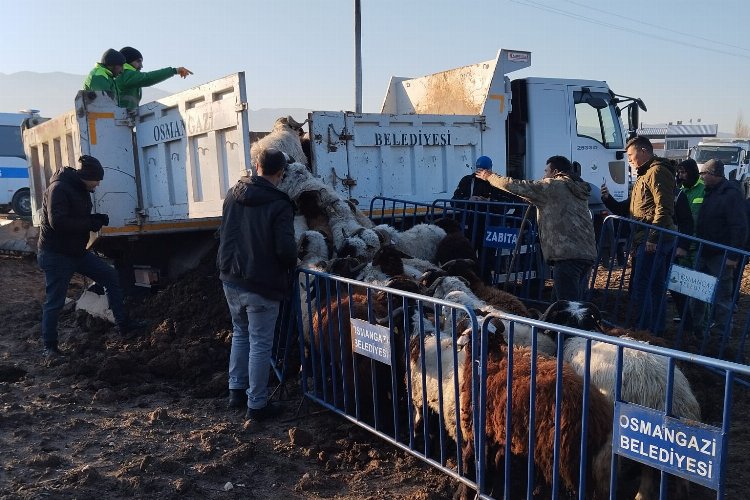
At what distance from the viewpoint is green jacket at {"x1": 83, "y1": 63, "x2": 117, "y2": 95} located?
8148 mm

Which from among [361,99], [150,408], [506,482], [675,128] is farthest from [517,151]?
[675,128]

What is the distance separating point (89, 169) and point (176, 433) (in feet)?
10.7

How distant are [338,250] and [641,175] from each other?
326cm

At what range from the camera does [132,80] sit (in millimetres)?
8203

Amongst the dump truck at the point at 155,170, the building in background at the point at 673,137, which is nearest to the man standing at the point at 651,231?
the dump truck at the point at 155,170

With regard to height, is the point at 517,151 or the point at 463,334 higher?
the point at 517,151

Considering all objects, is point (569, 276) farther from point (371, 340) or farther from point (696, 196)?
point (696, 196)

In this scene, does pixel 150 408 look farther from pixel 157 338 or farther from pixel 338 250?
pixel 338 250

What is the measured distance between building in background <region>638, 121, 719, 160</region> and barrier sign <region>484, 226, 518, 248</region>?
35.1 meters

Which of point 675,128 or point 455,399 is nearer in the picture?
point 455,399

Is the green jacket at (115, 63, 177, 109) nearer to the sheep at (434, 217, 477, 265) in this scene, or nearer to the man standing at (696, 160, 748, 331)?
the sheep at (434, 217, 477, 265)

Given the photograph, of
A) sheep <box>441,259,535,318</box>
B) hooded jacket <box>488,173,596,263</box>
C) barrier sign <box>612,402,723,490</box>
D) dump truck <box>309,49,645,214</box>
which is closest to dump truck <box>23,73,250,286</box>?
dump truck <box>309,49,645,214</box>

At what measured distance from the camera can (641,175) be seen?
6.94 metres

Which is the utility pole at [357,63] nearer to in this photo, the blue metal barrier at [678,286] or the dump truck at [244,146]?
the dump truck at [244,146]
